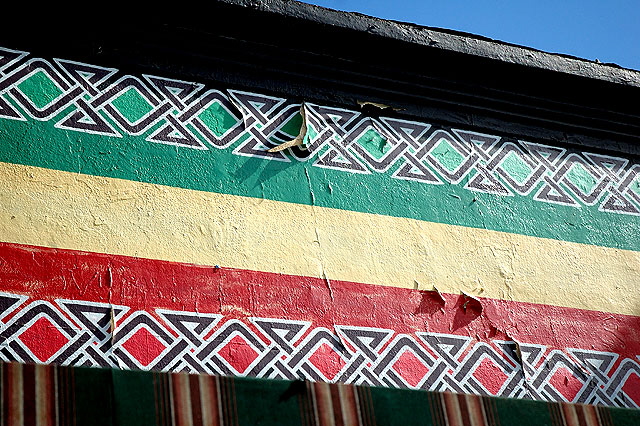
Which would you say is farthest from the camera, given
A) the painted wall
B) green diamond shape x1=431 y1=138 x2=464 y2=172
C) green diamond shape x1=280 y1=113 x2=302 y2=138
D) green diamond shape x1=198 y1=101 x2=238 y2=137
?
green diamond shape x1=431 y1=138 x2=464 y2=172

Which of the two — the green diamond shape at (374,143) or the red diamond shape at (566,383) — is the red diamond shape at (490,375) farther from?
the green diamond shape at (374,143)

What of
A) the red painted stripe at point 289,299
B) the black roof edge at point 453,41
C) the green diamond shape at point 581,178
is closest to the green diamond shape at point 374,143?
the black roof edge at point 453,41

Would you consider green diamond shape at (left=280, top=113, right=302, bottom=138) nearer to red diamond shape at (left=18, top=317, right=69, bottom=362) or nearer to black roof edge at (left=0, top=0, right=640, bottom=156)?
black roof edge at (left=0, top=0, right=640, bottom=156)

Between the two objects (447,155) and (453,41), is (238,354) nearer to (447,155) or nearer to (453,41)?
(447,155)

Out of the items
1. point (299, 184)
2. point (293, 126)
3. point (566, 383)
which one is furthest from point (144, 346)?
point (566, 383)

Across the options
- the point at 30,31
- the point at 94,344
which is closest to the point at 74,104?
the point at 30,31

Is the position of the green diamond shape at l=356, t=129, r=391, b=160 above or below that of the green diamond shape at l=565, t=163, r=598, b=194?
above

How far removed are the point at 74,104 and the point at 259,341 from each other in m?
1.35

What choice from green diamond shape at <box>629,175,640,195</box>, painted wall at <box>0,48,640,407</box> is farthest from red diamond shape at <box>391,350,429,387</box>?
green diamond shape at <box>629,175,640,195</box>

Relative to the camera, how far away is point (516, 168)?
13.7 feet

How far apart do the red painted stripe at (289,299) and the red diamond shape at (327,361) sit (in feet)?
0.38

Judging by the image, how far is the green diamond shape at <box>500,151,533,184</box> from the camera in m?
4.13

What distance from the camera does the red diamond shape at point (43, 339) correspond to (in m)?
2.95

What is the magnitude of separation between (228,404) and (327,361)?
2.80ft
